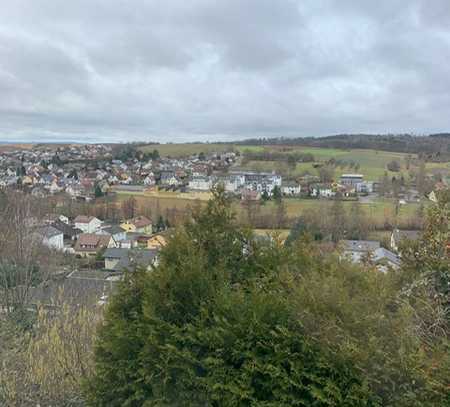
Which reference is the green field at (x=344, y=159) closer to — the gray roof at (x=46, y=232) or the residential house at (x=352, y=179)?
the residential house at (x=352, y=179)

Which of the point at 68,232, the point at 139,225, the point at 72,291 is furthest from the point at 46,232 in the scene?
the point at 139,225

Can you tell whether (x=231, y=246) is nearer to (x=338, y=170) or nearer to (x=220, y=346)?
(x=220, y=346)

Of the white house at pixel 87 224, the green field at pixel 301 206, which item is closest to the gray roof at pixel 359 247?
the green field at pixel 301 206

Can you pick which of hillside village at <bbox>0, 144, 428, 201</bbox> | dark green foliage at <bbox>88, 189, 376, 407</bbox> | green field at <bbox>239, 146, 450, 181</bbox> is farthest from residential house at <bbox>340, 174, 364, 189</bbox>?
dark green foliage at <bbox>88, 189, 376, 407</bbox>

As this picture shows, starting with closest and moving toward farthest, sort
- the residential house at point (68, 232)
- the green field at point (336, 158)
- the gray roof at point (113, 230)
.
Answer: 1. the gray roof at point (113, 230)
2. the residential house at point (68, 232)
3. the green field at point (336, 158)

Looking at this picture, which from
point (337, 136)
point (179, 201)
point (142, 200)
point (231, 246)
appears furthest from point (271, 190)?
point (231, 246)
